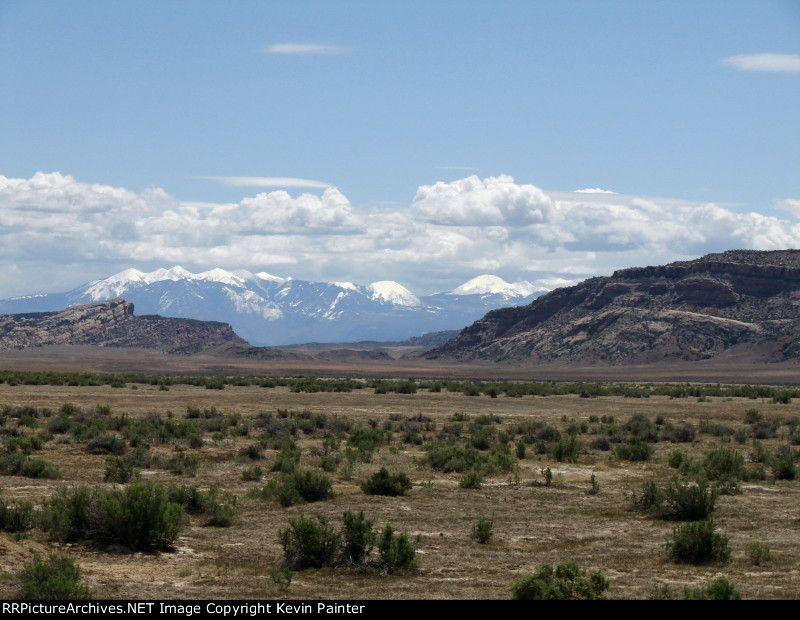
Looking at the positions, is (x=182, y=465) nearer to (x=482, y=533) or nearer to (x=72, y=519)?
(x=72, y=519)

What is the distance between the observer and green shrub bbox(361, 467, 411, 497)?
2202cm

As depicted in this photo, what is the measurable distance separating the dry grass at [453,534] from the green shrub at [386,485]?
31 cm

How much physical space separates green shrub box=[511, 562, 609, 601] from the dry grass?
2.05 feet

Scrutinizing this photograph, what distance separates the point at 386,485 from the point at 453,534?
15.2ft

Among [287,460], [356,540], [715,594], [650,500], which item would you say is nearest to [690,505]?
[650,500]

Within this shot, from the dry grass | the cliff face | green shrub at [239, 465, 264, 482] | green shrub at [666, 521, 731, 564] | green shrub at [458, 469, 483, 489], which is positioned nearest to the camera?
the dry grass

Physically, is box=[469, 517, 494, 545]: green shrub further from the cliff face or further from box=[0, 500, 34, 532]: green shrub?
the cliff face

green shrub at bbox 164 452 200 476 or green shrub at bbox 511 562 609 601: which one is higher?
green shrub at bbox 511 562 609 601

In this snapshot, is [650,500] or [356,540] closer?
[356,540]

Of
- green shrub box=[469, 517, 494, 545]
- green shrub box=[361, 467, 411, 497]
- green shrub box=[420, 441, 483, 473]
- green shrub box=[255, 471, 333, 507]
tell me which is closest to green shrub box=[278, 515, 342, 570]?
green shrub box=[469, 517, 494, 545]

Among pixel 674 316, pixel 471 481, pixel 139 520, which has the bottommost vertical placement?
pixel 471 481

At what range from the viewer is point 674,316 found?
157625 mm

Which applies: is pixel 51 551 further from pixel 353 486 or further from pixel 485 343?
pixel 485 343

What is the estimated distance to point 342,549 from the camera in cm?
1508
